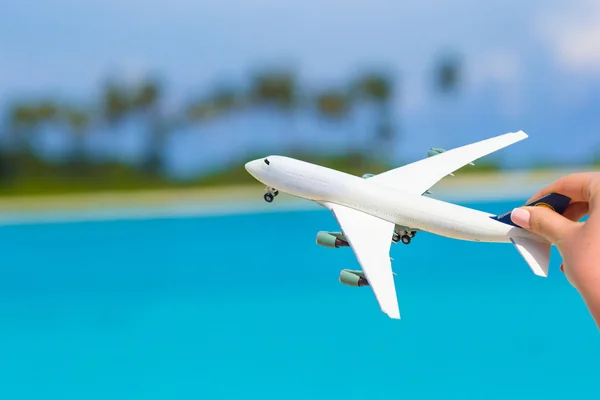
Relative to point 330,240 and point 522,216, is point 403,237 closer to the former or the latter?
point 330,240

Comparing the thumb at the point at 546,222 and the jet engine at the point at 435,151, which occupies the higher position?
the thumb at the point at 546,222

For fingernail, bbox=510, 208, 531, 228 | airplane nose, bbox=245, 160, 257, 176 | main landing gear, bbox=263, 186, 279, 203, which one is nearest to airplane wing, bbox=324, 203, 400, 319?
main landing gear, bbox=263, 186, 279, 203

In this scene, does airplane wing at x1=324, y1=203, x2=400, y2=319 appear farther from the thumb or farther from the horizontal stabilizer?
the thumb

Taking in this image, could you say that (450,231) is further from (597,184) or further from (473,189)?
(473,189)

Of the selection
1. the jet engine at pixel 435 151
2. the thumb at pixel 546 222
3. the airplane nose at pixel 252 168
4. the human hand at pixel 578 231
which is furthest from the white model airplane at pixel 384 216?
the thumb at pixel 546 222

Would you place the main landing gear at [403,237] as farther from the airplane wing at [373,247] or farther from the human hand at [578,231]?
the human hand at [578,231]

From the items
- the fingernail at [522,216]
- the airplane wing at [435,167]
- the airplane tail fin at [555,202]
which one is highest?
the fingernail at [522,216]
